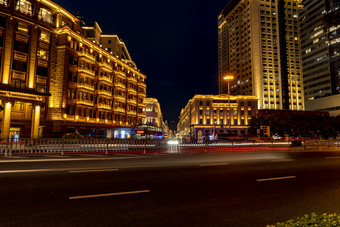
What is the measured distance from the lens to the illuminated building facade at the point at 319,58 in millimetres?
88375

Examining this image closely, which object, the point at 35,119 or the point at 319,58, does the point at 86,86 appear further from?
the point at 319,58

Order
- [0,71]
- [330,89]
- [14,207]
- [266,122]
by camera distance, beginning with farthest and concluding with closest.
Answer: [330,89] → [266,122] → [0,71] → [14,207]

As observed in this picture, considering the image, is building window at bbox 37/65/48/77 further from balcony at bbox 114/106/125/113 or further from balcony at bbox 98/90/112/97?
balcony at bbox 114/106/125/113

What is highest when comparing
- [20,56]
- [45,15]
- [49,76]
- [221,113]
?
[45,15]

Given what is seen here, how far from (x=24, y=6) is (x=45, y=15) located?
12.7ft

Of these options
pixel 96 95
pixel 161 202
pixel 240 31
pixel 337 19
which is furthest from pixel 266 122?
pixel 240 31

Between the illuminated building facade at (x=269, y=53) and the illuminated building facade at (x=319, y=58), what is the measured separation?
3177 millimetres

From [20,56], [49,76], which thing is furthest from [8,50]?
[49,76]

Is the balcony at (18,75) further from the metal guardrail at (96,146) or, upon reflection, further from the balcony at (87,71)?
the metal guardrail at (96,146)

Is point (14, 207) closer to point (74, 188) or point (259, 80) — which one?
point (74, 188)

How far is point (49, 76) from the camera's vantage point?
36.2 metres

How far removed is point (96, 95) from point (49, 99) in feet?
34.3

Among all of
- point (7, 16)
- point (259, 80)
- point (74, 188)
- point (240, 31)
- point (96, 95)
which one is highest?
point (240, 31)

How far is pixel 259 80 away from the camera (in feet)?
311
